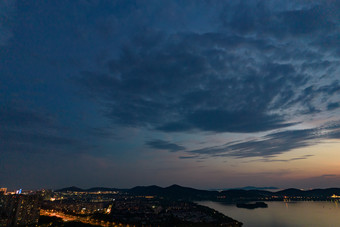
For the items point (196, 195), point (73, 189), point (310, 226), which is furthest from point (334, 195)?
point (73, 189)

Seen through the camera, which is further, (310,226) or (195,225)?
(310,226)

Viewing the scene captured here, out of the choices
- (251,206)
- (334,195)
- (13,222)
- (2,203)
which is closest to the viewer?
(13,222)

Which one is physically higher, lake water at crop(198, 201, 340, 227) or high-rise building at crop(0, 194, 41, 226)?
high-rise building at crop(0, 194, 41, 226)

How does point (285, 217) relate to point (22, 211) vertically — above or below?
below

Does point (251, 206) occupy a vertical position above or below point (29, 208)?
below

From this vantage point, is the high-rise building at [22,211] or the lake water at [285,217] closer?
the high-rise building at [22,211]

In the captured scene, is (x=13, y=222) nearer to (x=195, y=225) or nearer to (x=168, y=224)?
(x=168, y=224)

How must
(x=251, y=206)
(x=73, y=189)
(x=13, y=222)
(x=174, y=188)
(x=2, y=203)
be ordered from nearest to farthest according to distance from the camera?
1. (x=13, y=222)
2. (x=2, y=203)
3. (x=251, y=206)
4. (x=174, y=188)
5. (x=73, y=189)

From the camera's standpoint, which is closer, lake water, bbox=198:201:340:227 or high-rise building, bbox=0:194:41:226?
high-rise building, bbox=0:194:41:226

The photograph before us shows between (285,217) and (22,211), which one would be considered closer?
(22,211)

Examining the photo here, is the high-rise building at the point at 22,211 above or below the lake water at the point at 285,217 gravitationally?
above
